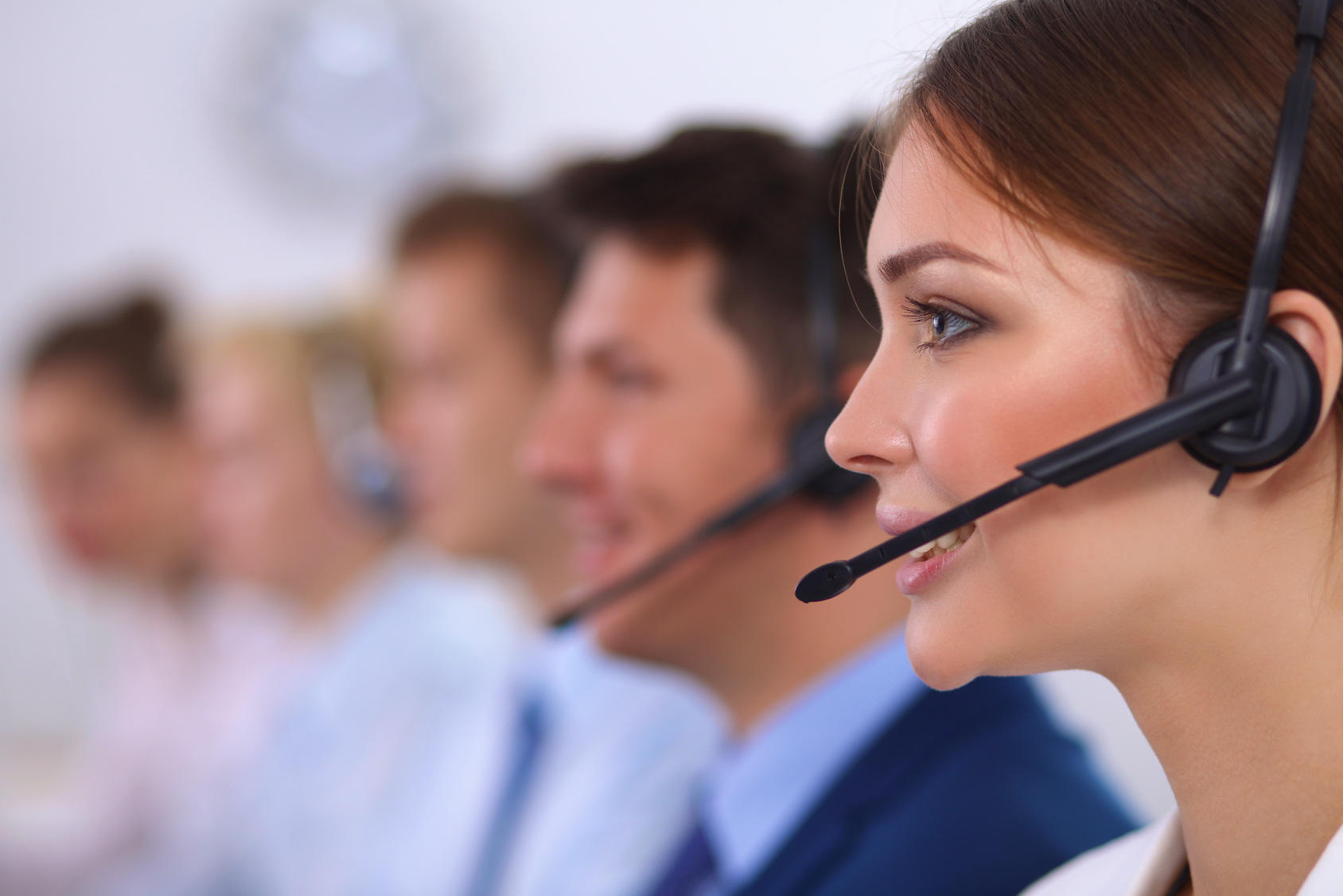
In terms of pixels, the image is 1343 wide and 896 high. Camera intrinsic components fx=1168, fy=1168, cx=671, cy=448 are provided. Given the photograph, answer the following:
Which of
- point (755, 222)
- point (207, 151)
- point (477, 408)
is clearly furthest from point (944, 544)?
point (207, 151)

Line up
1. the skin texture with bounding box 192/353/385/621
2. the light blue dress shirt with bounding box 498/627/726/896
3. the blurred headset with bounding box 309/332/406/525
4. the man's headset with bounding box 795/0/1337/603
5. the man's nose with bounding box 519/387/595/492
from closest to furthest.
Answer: the man's headset with bounding box 795/0/1337/603, the man's nose with bounding box 519/387/595/492, the light blue dress shirt with bounding box 498/627/726/896, the blurred headset with bounding box 309/332/406/525, the skin texture with bounding box 192/353/385/621

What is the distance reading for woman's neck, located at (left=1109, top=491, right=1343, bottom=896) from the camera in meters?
0.50

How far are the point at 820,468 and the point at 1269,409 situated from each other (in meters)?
0.55

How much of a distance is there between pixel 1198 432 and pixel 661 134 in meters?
0.84

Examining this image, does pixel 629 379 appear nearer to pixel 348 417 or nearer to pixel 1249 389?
pixel 1249 389

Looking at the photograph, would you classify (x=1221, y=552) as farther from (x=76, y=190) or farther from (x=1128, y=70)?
(x=76, y=190)

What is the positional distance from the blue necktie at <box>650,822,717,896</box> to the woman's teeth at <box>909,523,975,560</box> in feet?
1.90

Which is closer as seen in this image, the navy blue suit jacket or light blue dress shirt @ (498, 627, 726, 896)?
the navy blue suit jacket

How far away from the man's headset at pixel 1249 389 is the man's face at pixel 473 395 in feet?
4.18

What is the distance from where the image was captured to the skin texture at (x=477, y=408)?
1694 millimetres

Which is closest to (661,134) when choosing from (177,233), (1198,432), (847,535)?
(847,535)

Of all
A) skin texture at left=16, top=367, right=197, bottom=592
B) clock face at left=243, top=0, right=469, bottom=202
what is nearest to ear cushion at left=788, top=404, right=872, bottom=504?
skin texture at left=16, top=367, right=197, bottom=592

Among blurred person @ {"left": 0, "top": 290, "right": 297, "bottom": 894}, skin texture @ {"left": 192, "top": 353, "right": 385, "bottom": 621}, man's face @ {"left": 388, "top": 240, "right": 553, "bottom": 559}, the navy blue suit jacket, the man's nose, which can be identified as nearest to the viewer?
the navy blue suit jacket

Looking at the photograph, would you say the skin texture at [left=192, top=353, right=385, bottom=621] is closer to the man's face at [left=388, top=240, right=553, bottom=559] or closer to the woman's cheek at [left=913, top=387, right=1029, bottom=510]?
the man's face at [left=388, top=240, right=553, bottom=559]
